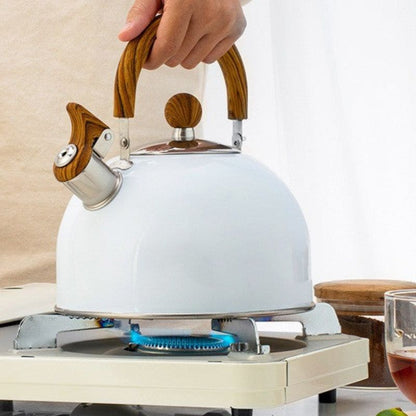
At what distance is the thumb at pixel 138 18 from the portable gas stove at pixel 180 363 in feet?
0.92

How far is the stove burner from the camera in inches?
35.1

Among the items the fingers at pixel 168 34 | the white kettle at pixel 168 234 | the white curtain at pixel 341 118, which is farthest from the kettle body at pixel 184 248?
the white curtain at pixel 341 118

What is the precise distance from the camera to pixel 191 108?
101cm

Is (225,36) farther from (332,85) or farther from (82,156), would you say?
(332,85)

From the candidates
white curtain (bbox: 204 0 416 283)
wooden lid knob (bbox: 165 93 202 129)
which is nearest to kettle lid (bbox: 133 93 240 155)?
wooden lid knob (bbox: 165 93 202 129)

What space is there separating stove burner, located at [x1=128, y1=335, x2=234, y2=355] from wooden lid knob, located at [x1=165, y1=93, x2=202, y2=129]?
22 centimetres

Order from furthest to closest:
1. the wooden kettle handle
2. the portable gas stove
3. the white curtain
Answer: the white curtain → the wooden kettle handle → the portable gas stove

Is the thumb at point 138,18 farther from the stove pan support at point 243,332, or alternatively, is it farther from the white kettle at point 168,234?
the stove pan support at point 243,332

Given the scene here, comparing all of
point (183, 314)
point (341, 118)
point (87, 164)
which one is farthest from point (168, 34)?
point (341, 118)

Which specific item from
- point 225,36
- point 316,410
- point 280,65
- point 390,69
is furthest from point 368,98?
point 316,410

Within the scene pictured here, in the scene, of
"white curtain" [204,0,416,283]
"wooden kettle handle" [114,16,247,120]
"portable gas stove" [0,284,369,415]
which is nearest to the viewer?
"portable gas stove" [0,284,369,415]

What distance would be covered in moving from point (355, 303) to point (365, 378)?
0.28 feet

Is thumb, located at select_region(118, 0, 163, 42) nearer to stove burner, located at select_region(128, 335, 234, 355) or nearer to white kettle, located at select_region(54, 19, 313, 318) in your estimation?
white kettle, located at select_region(54, 19, 313, 318)

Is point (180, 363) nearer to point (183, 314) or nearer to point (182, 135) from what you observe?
point (183, 314)
